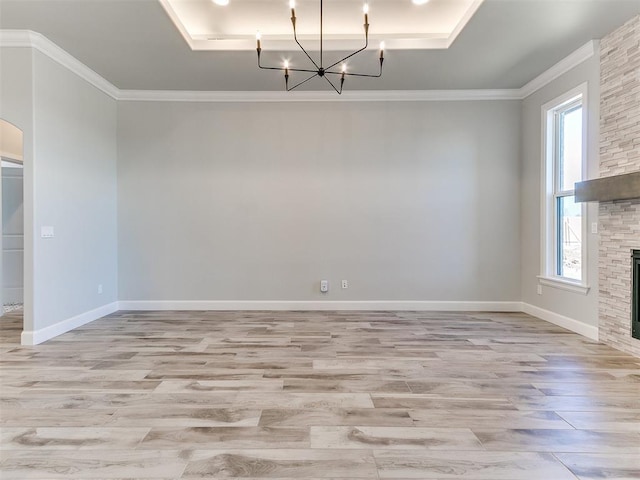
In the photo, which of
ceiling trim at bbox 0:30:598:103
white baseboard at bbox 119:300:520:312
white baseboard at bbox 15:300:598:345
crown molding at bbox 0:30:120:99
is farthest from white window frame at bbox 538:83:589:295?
crown molding at bbox 0:30:120:99

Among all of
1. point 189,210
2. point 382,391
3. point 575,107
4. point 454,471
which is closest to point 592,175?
point 575,107

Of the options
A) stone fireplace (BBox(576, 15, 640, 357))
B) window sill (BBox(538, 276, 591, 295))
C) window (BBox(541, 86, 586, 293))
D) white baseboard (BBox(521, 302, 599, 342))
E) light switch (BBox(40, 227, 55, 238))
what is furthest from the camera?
window (BBox(541, 86, 586, 293))

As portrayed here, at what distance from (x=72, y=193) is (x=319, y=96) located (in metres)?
3.31

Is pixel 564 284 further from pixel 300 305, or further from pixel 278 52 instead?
pixel 278 52

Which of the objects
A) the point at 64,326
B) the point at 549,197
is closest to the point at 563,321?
the point at 549,197

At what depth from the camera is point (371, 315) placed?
4625 millimetres

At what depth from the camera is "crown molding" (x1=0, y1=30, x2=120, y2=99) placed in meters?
3.36

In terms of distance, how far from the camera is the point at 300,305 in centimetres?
490

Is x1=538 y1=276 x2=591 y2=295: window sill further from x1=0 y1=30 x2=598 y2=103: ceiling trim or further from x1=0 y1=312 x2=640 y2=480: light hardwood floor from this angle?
x1=0 y1=30 x2=598 y2=103: ceiling trim

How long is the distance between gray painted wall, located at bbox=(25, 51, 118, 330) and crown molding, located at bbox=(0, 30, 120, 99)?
7 centimetres

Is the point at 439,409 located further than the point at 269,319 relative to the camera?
No

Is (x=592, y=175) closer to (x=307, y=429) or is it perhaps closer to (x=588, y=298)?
(x=588, y=298)

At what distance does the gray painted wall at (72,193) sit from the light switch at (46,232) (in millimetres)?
43

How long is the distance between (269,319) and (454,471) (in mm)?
3060
